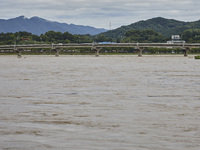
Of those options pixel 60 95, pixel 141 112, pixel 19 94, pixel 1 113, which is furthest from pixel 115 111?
pixel 19 94

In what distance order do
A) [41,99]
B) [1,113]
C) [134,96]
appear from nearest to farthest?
[1,113] < [41,99] < [134,96]

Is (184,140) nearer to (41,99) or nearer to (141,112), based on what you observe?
(141,112)

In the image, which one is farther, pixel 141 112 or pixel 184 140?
pixel 141 112

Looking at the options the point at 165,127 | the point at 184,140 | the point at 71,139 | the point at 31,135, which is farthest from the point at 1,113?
the point at 184,140

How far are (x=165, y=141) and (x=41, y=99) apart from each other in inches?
426

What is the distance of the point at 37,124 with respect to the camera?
1488cm

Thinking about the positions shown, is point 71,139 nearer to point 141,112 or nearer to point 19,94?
point 141,112

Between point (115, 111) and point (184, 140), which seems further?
point (115, 111)

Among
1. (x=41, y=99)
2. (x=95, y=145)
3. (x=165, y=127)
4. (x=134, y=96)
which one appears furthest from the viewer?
(x=134, y=96)

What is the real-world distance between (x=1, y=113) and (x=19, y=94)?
7.11 meters

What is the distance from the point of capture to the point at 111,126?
47.7ft

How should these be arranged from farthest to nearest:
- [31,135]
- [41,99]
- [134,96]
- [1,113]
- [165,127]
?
[134,96], [41,99], [1,113], [165,127], [31,135]

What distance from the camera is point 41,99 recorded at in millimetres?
21844

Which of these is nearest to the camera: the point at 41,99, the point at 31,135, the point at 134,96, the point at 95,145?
the point at 95,145
